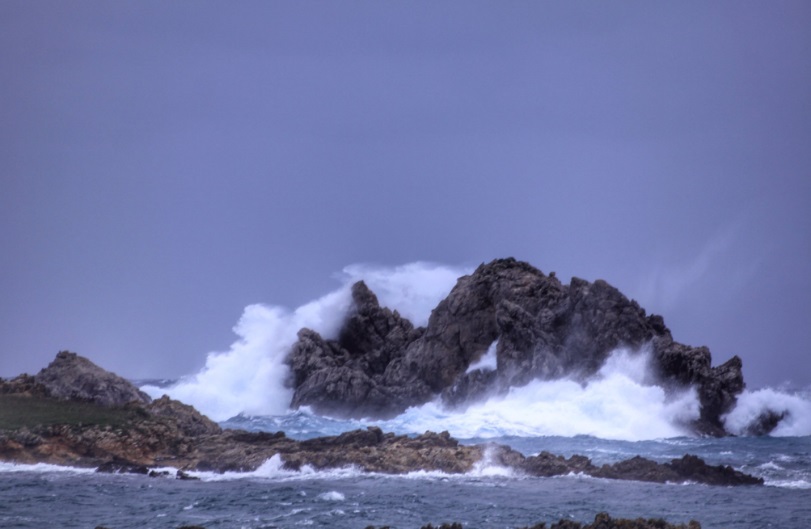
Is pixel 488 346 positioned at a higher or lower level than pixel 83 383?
higher

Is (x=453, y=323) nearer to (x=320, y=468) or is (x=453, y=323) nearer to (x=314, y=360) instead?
(x=314, y=360)

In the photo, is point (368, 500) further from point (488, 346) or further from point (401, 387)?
point (488, 346)

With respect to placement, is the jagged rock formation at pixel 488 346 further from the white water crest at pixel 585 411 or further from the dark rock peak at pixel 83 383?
the dark rock peak at pixel 83 383

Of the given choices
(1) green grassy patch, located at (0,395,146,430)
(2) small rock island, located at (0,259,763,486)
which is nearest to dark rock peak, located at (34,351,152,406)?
(2) small rock island, located at (0,259,763,486)

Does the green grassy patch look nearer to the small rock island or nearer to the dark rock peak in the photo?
the small rock island

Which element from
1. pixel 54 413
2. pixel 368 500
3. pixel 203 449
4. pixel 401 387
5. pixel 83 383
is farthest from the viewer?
pixel 401 387

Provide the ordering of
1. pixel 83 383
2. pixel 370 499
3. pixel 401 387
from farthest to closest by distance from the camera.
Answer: pixel 401 387
pixel 83 383
pixel 370 499

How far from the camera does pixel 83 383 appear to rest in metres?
39.8

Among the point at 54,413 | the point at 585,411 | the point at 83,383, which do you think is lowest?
the point at 54,413

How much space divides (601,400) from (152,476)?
93.2 feet

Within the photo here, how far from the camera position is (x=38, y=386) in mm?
39250

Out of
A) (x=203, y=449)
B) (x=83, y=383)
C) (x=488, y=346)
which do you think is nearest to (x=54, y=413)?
(x=83, y=383)

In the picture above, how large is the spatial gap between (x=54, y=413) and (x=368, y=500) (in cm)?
1497

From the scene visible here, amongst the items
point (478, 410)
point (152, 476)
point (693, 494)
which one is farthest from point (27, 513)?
point (478, 410)
